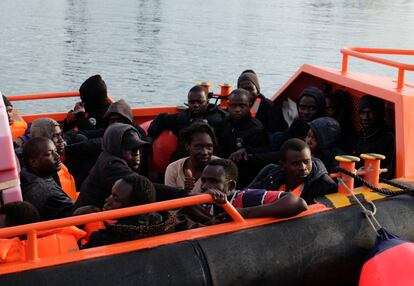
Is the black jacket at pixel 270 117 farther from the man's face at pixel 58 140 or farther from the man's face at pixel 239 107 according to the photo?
the man's face at pixel 58 140

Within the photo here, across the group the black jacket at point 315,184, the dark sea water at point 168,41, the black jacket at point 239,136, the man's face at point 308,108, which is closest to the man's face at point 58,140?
the black jacket at point 239,136

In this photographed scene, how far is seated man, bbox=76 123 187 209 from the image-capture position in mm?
3342

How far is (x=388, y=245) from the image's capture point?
297 cm

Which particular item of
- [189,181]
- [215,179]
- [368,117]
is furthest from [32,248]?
[368,117]

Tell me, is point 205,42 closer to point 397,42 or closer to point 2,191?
point 397,42

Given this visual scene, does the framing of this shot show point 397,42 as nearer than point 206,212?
No

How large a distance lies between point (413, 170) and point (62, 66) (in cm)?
1075

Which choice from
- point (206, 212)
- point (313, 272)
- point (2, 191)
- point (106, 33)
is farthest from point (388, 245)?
point (106, 33)

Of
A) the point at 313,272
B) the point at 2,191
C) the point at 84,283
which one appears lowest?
the point at 313,272

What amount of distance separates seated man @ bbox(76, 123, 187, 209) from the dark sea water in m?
6.83

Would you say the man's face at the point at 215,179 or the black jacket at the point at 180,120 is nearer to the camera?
Answer: the man's face at the point at 215,179

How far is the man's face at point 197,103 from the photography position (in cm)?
474

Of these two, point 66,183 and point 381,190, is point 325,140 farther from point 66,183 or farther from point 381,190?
point 66,183

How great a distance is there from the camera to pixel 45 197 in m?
3.22
